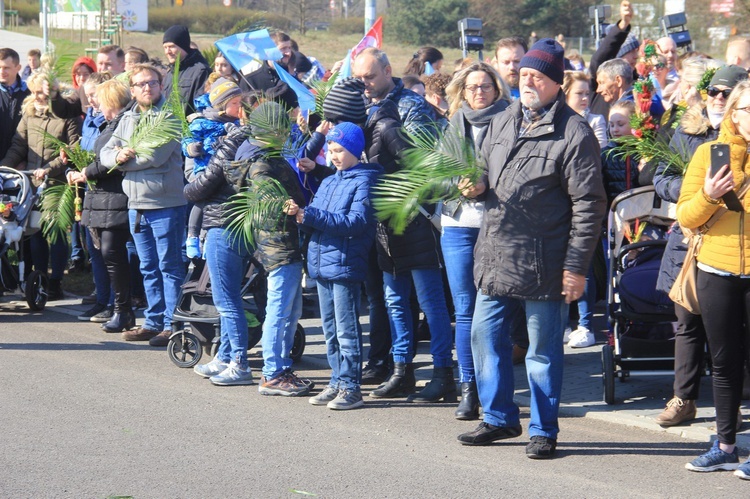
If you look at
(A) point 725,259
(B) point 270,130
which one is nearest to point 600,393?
(A) point 725,259

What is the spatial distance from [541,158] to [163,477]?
256 centimetres

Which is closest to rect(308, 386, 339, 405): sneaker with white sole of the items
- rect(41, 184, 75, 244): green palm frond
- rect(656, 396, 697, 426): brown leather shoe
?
rect(656, 396, 697, 426): brown leather shoe

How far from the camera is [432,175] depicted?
18.7ft

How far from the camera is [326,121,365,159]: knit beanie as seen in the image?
674 cm

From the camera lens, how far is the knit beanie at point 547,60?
18.4ft

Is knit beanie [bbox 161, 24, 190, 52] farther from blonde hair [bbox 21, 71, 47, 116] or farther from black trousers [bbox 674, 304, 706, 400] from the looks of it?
black trousers [bbox 674, 304, 706, 400]

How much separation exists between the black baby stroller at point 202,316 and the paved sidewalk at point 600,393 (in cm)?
57

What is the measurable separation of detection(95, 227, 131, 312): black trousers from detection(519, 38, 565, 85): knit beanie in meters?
4.94

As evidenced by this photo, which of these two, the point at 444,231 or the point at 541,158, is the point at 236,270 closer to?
the point at 444,231

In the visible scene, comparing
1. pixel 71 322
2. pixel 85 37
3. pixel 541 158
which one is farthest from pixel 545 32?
pixel 541 158

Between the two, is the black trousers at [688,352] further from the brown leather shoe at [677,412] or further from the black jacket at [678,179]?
the black jacket at [678,179]

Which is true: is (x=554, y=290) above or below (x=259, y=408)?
above

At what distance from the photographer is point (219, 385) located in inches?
298

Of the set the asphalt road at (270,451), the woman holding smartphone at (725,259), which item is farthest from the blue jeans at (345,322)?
the woman holding smartphone at (725,259)
